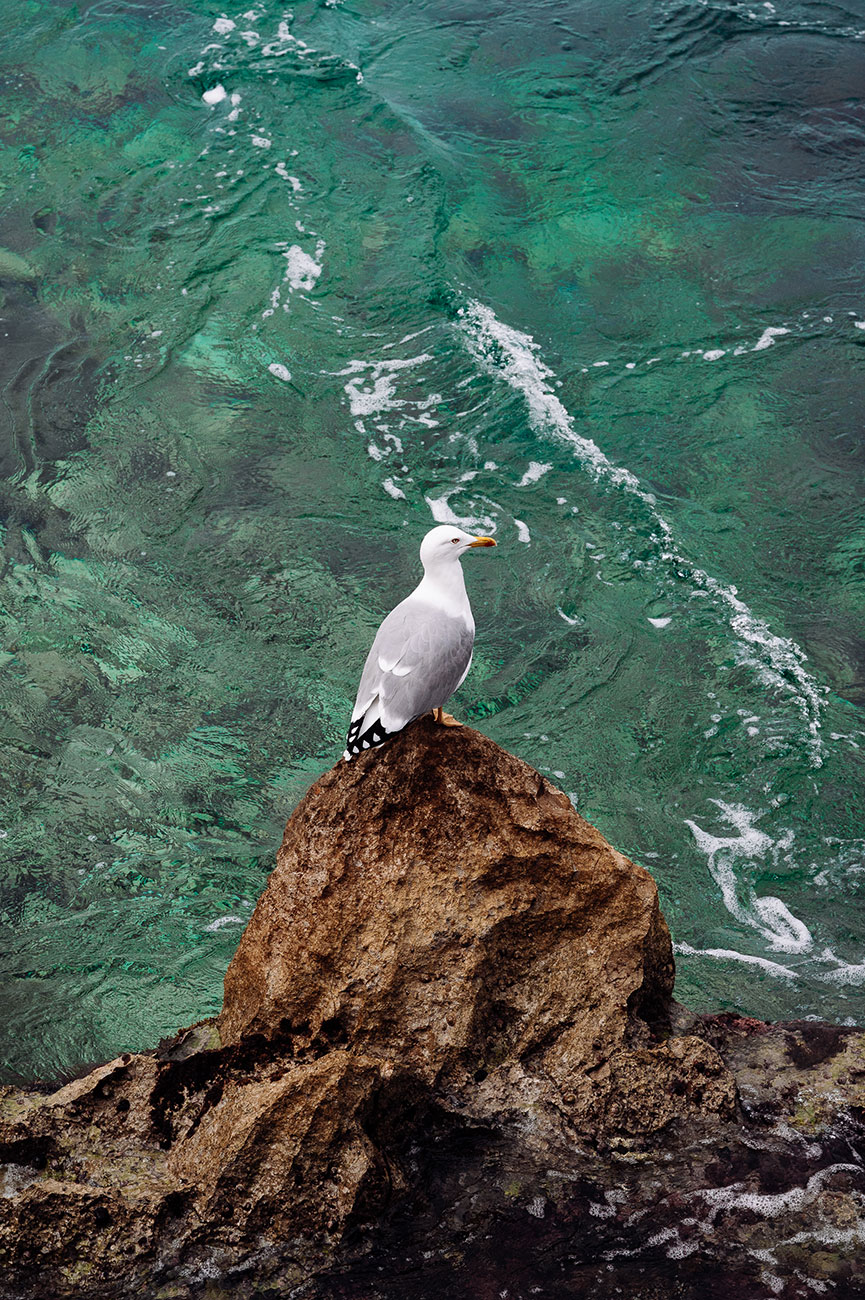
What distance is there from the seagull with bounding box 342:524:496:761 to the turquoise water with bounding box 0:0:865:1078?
12.0 ft

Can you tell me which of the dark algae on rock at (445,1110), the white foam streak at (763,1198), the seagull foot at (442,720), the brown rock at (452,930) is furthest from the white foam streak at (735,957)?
the seagull foot at (442,720)

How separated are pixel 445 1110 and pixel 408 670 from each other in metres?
1.92

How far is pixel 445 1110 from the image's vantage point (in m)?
5.13

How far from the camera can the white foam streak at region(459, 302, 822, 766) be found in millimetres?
10359

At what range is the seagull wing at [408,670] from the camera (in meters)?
5.18

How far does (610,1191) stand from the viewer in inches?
195

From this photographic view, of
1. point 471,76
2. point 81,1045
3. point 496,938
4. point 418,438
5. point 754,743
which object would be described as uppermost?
point 471,76

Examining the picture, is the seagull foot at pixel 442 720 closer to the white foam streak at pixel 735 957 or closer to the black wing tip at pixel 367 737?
the black wing tip at pixel 367 737

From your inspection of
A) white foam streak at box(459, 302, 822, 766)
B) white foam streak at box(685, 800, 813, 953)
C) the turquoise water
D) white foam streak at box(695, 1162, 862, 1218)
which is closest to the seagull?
white foam streak at box(695, 1162, 862, 1218)

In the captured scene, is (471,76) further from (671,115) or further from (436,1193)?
(436,1193)

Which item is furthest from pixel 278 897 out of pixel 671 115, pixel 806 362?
pixel 671 115

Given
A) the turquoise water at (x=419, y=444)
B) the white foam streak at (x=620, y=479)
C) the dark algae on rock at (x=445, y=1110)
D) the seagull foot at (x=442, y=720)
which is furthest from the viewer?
the white foam streak at (x=620, y=479)

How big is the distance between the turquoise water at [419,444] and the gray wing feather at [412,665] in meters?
3.68

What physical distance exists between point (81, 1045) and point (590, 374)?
28.3 feet
